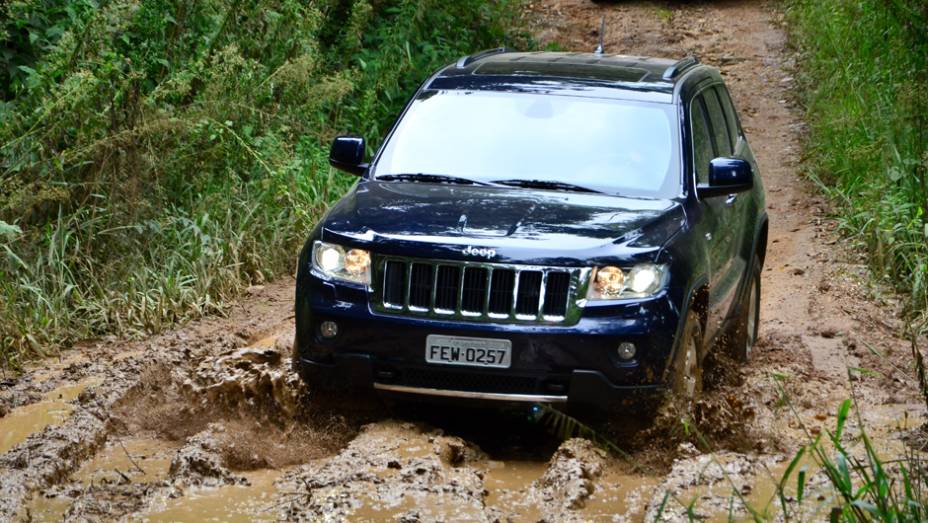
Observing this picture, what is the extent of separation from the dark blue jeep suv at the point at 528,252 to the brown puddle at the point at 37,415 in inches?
54.4

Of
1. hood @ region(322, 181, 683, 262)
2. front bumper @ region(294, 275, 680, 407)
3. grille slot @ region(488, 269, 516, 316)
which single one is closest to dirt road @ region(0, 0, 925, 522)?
front bumper @ region(294, 275, 680, 407)

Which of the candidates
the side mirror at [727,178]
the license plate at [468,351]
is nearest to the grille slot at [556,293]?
the license plate at [468,351]

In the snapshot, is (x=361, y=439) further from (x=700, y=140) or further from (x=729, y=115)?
(x=729, y=115)

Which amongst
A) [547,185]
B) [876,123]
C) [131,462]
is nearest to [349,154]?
[547,185]

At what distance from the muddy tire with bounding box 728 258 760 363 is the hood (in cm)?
157

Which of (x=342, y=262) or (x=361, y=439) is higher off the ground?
(x=342, y=262)

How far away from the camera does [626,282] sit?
5.91 m

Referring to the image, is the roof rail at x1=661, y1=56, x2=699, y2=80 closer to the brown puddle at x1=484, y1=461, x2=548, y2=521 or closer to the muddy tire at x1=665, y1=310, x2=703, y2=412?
the muddy tire at x1=665, y1=310, x2=703, y2=412

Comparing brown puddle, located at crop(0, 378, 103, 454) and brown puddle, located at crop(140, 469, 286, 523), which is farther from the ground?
brown puddle, located at crop(140, 469, 286, 523)

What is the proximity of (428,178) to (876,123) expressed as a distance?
6.55 meters

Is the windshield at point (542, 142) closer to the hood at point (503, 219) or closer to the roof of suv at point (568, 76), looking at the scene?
the roof of suv at point (568, 76)

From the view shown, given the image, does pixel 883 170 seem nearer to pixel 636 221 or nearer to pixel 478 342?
pixel 636 221

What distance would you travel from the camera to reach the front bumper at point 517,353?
19.1ft

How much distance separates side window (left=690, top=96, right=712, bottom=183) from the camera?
23.1 ft
